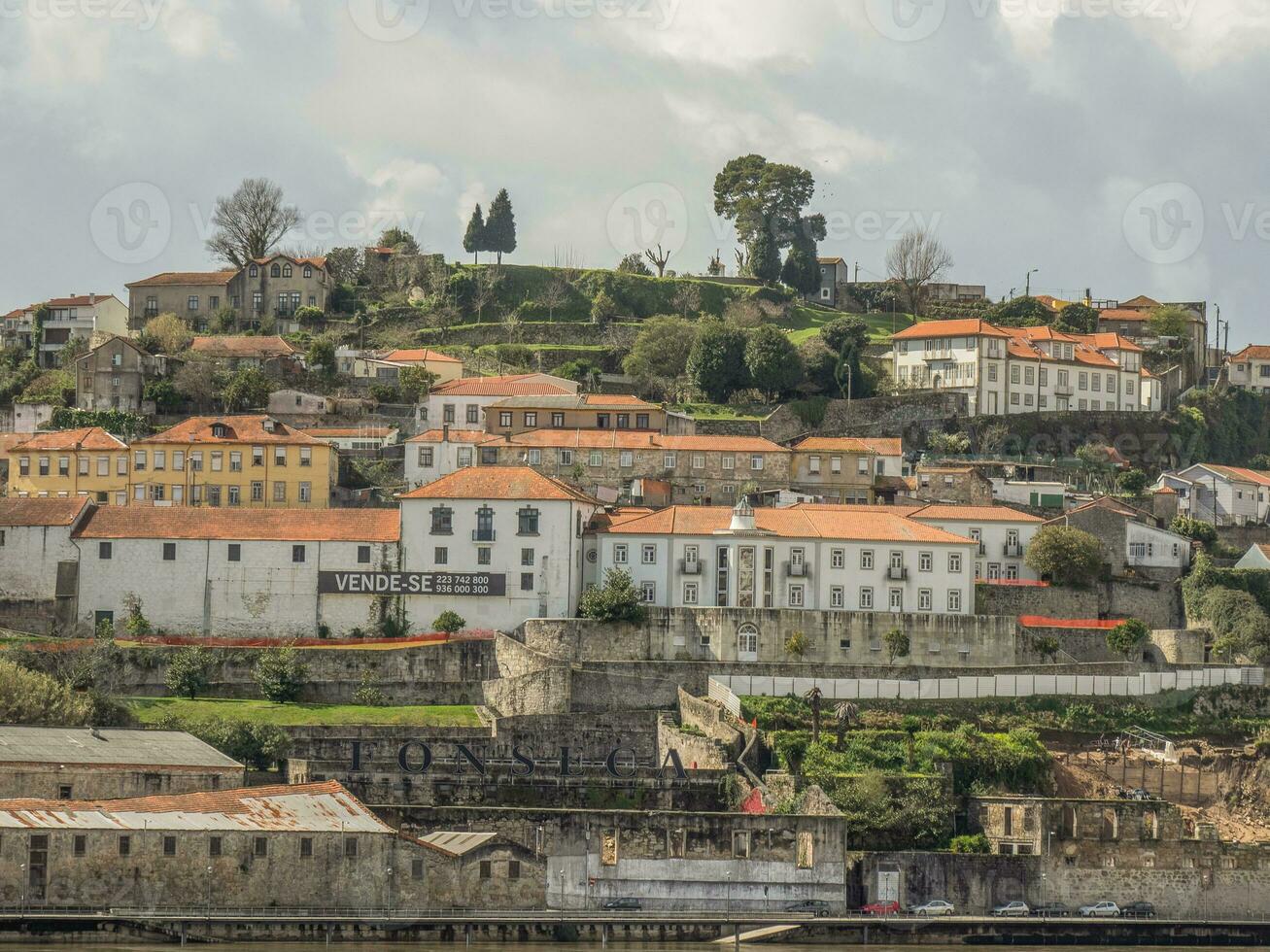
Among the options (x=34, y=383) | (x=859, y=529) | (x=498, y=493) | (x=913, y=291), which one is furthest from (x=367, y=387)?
(x=913, y=291)

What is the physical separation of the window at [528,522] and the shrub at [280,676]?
9590mm

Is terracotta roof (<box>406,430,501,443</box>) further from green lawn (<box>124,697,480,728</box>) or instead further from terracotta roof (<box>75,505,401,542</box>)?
green lawn (<box>124,697,480,728</box>)

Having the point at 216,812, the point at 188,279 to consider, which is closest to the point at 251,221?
the point at 188,279

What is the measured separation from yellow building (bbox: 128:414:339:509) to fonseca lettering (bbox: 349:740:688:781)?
2307 centimetres

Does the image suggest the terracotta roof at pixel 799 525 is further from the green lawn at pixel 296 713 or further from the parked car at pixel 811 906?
the parked car at pixel 811 906

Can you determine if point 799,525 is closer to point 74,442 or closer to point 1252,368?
point 74,442

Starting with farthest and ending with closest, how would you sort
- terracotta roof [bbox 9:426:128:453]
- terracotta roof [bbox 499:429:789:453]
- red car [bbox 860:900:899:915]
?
terracotta roof [bbox 499:429:789:453] < terracotta roof [bbox 9:426:128:453] < red car [bbox 860:900:899:915]

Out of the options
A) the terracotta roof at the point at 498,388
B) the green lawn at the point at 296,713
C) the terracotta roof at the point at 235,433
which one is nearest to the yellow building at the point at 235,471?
the terracotta roof at the point at 235,433

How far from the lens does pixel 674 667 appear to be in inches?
2904

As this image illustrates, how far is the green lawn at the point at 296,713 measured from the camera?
233 feet

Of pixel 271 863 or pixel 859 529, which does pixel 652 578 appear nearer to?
pixel 859 529

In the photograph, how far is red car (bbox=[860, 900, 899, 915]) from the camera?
202 feet

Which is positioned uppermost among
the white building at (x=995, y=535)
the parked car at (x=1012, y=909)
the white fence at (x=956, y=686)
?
the white building at (x=995, y=535)

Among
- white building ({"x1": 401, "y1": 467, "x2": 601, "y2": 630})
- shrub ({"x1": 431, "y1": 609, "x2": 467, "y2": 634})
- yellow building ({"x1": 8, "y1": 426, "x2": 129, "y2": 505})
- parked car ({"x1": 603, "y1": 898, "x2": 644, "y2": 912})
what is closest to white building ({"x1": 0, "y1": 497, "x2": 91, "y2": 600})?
yellow building ({"x1": 8, "y1": 426, "x2": 129, "y2": 505})
